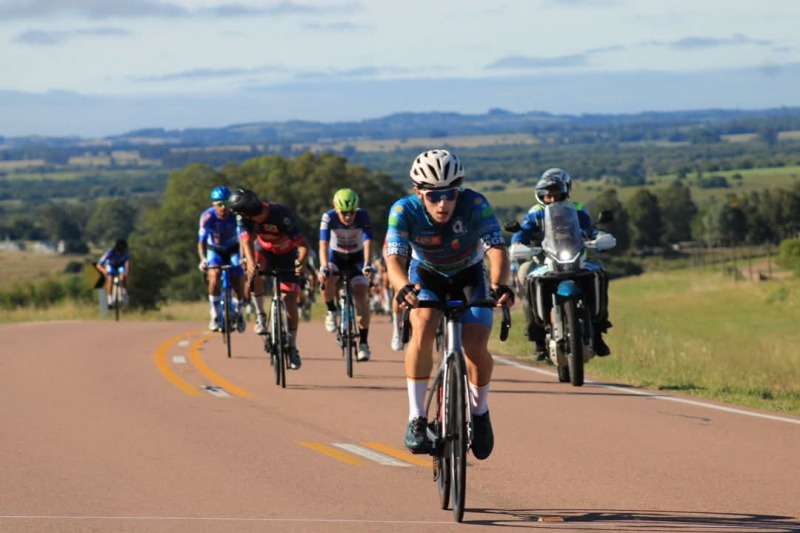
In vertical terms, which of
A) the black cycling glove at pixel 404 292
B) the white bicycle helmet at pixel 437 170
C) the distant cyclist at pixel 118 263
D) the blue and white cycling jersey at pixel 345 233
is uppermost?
the white bicycle helmet at pixel 437 170

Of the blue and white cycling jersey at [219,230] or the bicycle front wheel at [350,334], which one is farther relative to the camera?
the blue and white cycling jersey at [219,230]

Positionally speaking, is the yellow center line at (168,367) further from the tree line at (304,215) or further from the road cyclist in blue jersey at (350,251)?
the tree line at (304,215)

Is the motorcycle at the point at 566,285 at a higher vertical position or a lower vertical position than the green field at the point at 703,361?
higher

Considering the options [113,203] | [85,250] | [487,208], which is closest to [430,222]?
[487,208]

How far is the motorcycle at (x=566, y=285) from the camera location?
505 inches

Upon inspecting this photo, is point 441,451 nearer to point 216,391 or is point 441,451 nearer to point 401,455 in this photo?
point 401,455

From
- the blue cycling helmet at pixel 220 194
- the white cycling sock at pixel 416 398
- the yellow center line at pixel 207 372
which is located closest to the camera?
the white cycling sock at pixel 416 398

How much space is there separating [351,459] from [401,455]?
1.21 ft

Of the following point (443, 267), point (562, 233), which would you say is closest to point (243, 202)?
point (562, 233)

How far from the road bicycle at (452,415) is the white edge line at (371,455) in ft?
5.85

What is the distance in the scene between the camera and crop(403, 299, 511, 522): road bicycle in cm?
700

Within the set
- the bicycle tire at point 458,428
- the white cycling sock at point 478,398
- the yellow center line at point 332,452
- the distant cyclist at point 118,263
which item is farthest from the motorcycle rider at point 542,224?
the distant cyclist at point 118,263

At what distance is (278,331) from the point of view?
1441cm

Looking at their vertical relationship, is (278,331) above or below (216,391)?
above
